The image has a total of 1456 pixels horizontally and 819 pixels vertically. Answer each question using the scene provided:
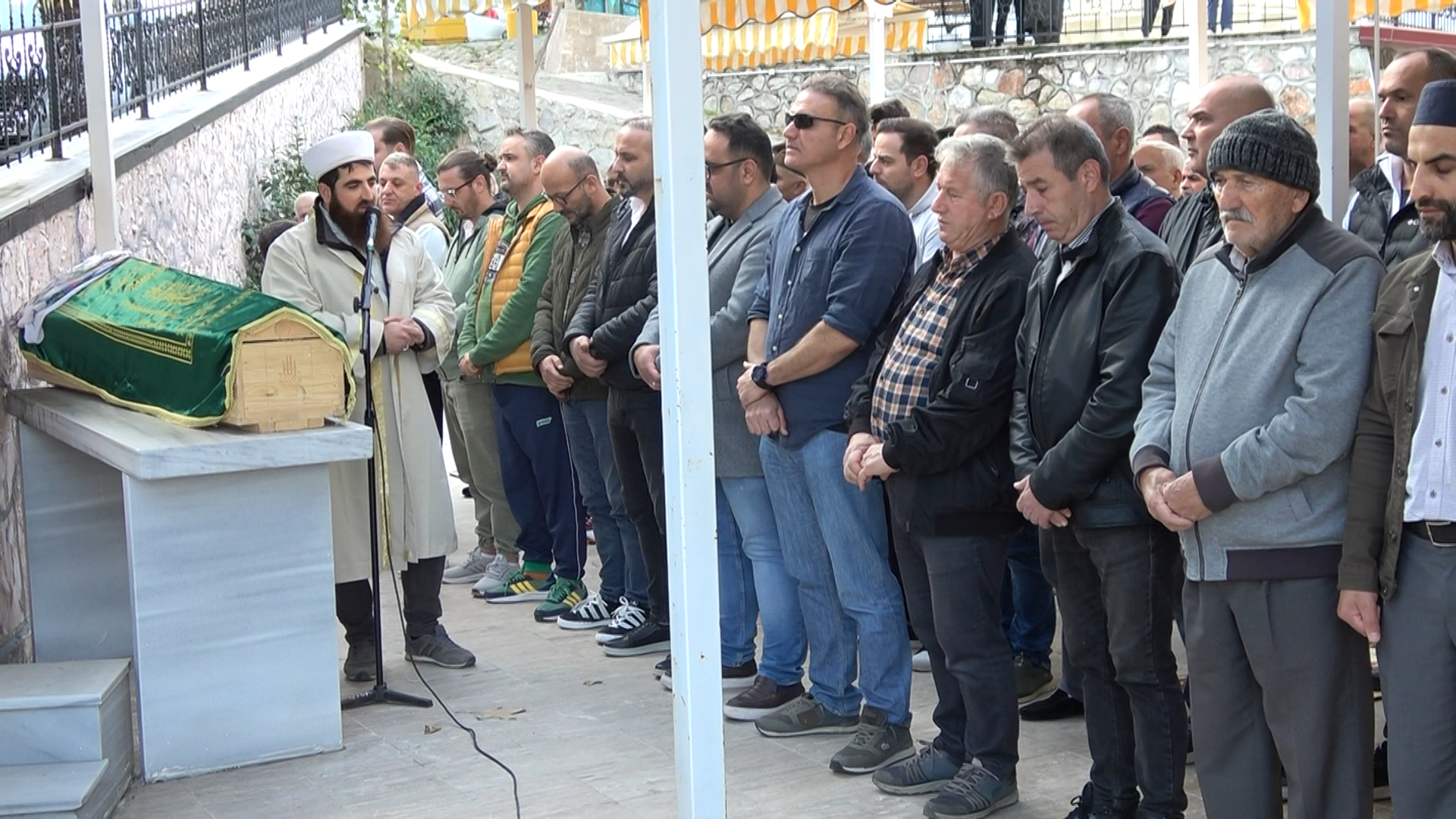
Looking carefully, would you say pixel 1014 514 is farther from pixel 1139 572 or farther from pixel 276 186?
pixel 276 186

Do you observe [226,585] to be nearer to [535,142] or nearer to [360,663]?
[360,663]

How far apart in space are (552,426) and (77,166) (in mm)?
2428

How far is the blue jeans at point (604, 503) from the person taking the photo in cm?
638

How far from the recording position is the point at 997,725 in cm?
427

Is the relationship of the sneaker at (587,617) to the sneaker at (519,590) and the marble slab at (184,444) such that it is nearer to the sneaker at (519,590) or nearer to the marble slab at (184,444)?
the sneaker at (519,590)

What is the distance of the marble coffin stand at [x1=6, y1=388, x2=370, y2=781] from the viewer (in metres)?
4.76

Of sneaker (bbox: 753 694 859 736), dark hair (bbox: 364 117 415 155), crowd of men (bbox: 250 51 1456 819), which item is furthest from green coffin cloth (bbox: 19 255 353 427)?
dark hair (bbox: 364 117 415 155)

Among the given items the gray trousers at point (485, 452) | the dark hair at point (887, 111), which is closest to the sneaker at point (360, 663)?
the gray trousers at point (485, 452)

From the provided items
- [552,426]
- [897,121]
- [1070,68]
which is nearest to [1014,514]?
[897,121]

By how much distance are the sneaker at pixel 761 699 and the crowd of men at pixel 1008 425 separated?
0.04 feet

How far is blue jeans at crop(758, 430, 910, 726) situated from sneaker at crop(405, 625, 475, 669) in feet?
5.30

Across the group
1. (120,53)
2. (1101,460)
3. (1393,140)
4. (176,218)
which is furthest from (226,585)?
(120,53)

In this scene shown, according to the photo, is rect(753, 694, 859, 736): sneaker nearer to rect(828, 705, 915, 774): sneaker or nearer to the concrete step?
rect(828, 705, 915, 774): sneaker

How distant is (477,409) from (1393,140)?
14.5ft
